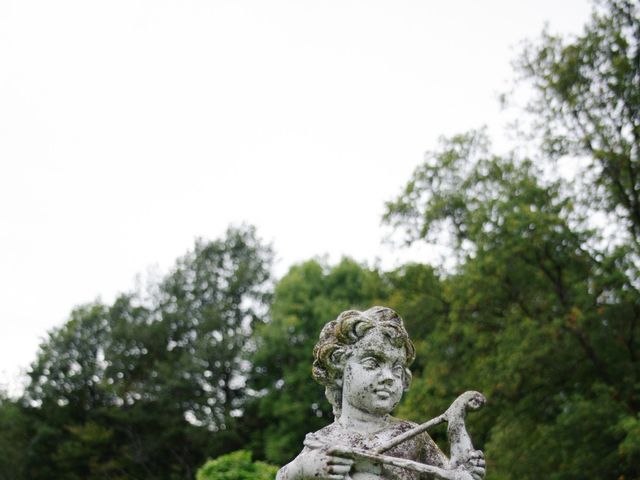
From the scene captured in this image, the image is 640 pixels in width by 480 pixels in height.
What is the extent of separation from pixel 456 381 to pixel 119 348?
2500 cm

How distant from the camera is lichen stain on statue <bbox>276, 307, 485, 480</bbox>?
15.9ft

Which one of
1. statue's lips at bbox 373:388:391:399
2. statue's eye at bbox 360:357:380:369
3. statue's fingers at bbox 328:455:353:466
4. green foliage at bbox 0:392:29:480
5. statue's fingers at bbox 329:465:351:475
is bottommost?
statue's fingers at bbox 329:465:351:475

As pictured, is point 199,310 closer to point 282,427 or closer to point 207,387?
point 207,387

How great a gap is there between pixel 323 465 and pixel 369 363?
66cm

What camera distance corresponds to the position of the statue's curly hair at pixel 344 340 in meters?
5.24

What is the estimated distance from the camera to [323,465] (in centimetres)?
485

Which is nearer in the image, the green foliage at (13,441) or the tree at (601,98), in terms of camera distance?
the tree at (601,98)

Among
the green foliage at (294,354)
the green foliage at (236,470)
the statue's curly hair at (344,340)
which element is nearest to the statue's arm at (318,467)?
the statue's curly hair at (344,340)

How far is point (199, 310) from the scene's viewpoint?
4344 centimetres

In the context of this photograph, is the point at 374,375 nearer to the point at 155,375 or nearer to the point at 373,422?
the point at 373,422

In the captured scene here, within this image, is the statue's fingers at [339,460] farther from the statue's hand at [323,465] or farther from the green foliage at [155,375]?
the green foliage at [155,375]

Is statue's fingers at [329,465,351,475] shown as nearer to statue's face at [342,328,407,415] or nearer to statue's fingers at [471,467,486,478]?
statue's face at [342,328,407,415]

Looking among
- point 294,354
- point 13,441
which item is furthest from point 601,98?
point 13,441

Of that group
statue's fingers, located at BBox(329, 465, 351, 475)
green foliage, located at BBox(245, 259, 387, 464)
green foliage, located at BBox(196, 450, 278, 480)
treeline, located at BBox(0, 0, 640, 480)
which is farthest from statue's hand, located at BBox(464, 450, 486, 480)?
green foliage, located at BBox(245, 259, 387, 464)
